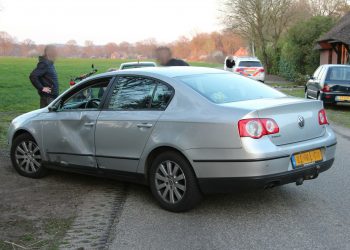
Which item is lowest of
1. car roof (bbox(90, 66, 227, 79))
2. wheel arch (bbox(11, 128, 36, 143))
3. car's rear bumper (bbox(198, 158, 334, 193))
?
car's rear bumper (bbox(198, 158, 334, 193))

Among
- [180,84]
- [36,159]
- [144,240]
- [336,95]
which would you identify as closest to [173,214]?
[144,240]

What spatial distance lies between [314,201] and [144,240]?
2.18 meters

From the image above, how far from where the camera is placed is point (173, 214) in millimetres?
5426

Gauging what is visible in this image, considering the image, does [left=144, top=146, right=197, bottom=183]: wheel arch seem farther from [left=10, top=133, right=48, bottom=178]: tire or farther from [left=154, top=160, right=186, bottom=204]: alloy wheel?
[left=10, top=133, right=48, bottom=178]: tire

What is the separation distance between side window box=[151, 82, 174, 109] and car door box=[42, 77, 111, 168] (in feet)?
2.74

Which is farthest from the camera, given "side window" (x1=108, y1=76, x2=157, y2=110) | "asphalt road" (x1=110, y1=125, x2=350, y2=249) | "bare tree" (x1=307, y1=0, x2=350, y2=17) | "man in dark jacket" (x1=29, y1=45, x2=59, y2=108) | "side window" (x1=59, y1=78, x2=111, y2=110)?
"bare tree" (x1=307, y1=0, x2=350, y2=17)

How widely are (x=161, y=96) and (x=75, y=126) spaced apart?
4.44 feet

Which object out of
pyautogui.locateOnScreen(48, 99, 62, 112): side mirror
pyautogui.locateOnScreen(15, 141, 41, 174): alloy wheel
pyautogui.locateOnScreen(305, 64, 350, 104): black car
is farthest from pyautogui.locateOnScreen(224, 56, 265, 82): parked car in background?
pyautogui.locateOnScreen(48, 99, 62, 112): side mirror

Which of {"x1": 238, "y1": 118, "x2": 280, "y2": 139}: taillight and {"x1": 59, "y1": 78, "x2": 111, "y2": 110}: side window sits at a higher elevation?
{"x1": 59, "y1": 78, "x2": 111, "y2": 110}: side window

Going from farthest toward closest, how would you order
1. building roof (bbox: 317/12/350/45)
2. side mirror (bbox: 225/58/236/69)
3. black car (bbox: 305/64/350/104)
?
side mirror (bbox: 225/58/236/69) → building roof (bbox: 317/12/350/45) → black car (bbox: 305/64/350/104)

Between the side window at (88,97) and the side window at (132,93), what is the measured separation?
245 millimetres

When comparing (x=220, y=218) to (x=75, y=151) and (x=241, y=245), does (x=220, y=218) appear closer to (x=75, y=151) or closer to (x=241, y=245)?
(x=241, y=245)

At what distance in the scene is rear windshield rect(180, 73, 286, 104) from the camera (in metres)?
5.57

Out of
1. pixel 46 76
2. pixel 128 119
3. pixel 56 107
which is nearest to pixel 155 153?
pixel 128 119
